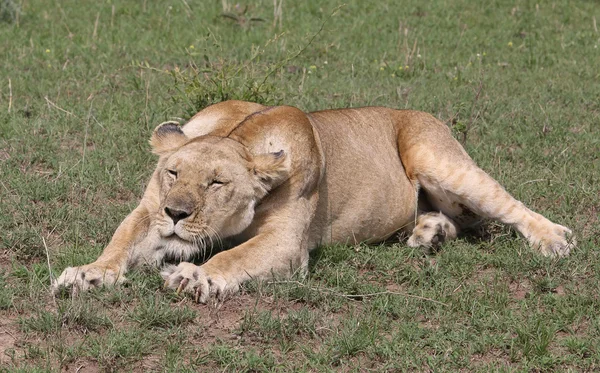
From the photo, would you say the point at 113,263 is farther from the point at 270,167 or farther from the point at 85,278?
the point at 270,167

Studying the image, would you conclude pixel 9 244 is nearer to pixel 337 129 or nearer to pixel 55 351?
pixel 55 351

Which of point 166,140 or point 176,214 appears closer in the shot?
point 176,214

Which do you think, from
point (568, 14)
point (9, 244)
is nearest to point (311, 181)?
point (9, 244)

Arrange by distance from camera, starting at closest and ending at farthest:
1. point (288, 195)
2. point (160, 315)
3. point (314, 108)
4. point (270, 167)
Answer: point (160, 315)
point (270, 167)
point (288, 195)
point (314, 108)

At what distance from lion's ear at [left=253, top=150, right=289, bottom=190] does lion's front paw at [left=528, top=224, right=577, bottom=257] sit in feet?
5.63

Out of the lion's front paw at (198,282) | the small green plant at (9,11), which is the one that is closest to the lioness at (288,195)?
the lion's front paw at (198,282)

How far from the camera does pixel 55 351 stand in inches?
157

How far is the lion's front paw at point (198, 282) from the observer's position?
4.48 m

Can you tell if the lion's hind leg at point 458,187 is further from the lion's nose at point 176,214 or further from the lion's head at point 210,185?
the lion's nose at point 176,214

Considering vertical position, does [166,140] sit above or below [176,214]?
above

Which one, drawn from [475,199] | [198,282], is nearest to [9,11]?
[475,199]

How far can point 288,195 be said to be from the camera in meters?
5.04

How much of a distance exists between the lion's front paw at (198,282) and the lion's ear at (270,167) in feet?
1.97

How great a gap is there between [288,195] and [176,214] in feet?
2.45
